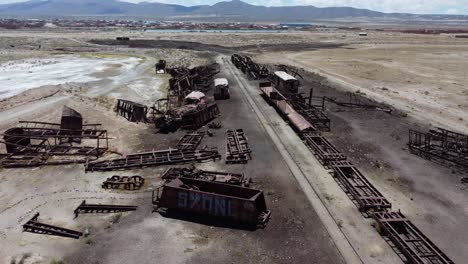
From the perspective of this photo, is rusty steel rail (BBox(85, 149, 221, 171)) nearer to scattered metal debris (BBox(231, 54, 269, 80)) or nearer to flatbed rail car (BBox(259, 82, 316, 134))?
flatbed rail car (BBox(259, 82, 316, 134))

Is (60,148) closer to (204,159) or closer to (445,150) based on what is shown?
(204,159)

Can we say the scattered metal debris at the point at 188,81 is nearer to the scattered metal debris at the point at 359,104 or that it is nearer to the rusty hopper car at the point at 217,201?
the scattered metal debris at the point at 359,104

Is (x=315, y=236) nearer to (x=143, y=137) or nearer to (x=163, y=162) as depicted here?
(x=163, y=162)

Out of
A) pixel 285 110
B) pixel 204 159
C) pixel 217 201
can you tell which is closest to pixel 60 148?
pixel 204 159

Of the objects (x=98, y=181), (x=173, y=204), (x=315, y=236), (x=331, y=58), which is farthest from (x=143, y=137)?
(x=331, y=58)

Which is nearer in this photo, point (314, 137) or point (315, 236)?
point (315, 236)

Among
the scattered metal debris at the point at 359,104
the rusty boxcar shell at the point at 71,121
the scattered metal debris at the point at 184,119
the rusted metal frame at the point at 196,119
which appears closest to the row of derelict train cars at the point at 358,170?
the scattered metal debris at the point at 359,104

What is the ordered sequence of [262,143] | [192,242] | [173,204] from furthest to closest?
[262,143]
[173,204]
[192,242]
